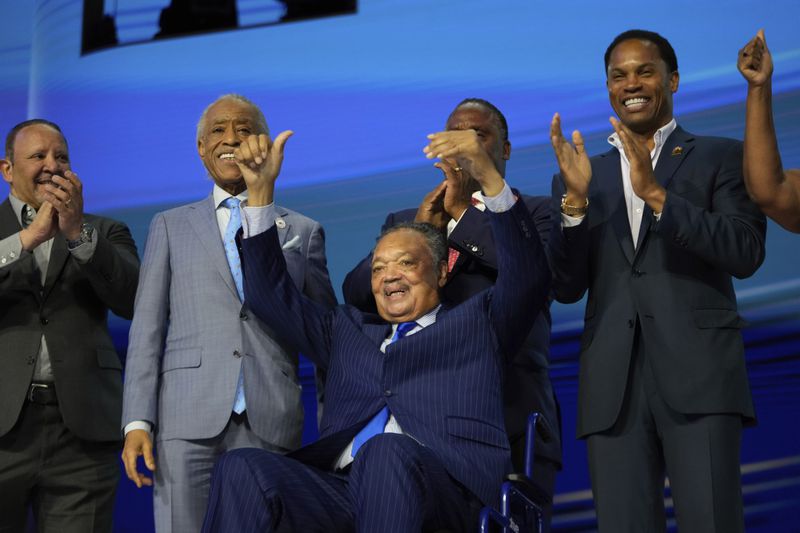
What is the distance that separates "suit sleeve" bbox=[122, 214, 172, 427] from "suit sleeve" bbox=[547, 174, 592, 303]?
3.26 feet

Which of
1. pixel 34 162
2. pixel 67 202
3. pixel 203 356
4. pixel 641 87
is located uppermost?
pixel 641 87

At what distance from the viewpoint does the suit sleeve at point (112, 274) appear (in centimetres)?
308

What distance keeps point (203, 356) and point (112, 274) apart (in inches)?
19.3

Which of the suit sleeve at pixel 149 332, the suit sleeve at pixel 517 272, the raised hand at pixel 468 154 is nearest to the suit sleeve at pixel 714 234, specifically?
the suit sleeve at pixel 517 272

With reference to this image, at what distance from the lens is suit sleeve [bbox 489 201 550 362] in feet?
8.59

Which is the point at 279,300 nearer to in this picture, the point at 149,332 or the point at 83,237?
the point at 149,332

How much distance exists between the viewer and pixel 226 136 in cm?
301

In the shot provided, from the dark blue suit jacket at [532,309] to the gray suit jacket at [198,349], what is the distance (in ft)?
0.74

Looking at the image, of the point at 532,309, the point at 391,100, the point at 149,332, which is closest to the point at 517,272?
the point at 532,309

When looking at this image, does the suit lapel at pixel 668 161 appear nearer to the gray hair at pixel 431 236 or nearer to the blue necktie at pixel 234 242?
the gray hair at pixel 431 236

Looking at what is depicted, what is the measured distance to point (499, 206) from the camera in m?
2.61

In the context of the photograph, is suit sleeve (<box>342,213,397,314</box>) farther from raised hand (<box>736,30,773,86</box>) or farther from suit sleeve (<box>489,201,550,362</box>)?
raised hand (<box>736,30,773,86</box>)

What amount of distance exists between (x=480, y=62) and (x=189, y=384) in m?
1.99

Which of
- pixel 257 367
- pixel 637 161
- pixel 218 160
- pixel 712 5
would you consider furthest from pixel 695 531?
pixel 712 5
